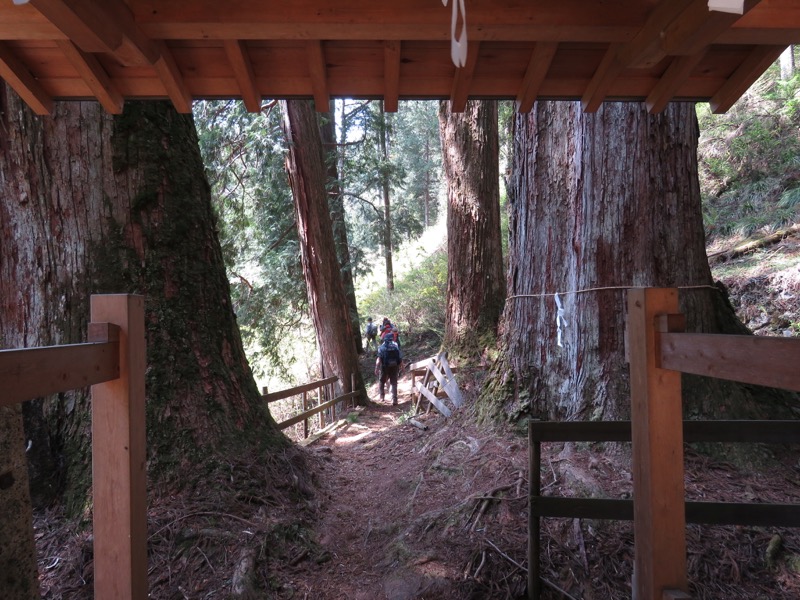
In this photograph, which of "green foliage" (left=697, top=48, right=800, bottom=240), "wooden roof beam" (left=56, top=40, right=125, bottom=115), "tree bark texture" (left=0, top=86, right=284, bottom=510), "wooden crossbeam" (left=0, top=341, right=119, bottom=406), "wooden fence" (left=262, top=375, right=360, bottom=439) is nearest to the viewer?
"wooden crossbeam" (left=0, top=341, right=119, bottom=406)

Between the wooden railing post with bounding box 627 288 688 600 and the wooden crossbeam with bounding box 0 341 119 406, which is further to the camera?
the wooden railing post with bounding box 627 288 688 600

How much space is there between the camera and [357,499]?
220 inches

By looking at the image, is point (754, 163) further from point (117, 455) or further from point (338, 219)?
point (117, 455)

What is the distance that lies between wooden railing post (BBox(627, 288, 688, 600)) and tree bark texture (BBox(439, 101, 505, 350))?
7944mm

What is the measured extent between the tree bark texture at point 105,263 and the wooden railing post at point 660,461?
10.7 ft

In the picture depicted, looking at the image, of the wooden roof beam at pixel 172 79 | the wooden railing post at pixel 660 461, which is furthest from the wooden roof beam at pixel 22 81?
the wooden railing post at pixel 660 461

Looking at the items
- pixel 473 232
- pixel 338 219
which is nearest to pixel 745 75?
pixel 473 232

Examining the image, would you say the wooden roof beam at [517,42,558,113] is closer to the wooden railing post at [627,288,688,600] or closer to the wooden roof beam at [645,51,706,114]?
the wooden roof beam at [645,51,706,114]

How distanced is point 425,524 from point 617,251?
9.25ft

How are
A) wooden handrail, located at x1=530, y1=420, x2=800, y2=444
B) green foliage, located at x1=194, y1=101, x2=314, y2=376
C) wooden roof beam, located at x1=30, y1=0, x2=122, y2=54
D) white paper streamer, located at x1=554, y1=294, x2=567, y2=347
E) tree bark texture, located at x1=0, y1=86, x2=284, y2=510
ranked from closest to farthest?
wooden roof beam, located at x1=30, y1=0, x2=122, y2=54
wooden handrail, located at x1=530, y1=420, x2=800, y2=444
tree bark texture, located at x1=0, y1=86, x2=284, y2=510
white paper streamer, located at x1=554, y1=294, x2=567, y2=347
green foliage, located at x1=194, y1=101, x2=314, y2=376

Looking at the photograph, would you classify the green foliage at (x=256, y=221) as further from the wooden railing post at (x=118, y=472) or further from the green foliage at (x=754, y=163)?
the green foliage at (x=754, y=163)

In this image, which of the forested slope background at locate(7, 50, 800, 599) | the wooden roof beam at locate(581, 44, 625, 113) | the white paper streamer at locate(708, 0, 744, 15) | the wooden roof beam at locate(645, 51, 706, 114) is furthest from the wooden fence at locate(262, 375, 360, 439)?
the white paper streamer at locate(708, 0, 744, 15)

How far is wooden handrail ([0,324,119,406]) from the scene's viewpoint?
61.7 inches

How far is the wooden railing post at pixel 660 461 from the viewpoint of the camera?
88.2 inches
